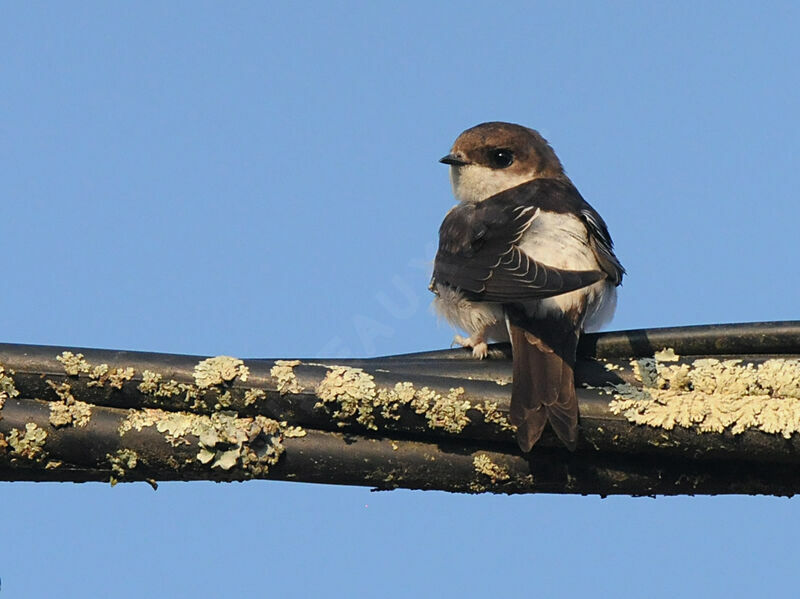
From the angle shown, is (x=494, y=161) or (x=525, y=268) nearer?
(x=525, y=268)

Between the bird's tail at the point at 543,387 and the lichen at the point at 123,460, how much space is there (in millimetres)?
948

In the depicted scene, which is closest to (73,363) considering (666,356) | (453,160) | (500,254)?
(666,356)

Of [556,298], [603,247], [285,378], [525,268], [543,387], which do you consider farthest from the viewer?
[603,247]

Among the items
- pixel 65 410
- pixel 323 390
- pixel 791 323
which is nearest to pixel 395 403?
pixel 323 390

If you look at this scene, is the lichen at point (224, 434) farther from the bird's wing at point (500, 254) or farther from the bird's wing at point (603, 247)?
the bird's wing at point (603, 247)

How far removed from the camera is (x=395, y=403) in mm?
2879

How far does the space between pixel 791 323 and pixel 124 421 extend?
69.6 inches

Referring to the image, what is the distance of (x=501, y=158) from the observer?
239 inches

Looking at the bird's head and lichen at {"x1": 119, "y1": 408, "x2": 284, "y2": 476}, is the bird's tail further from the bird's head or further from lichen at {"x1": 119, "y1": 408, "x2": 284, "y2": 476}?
the bird's head

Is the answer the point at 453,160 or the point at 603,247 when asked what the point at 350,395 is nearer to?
the point at 603,247

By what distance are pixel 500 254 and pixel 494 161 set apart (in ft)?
5.89

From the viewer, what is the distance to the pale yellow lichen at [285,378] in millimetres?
2893

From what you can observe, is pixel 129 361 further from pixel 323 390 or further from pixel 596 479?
pixel 596 479

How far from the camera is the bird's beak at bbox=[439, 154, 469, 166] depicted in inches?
234
